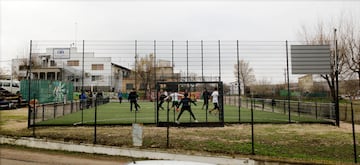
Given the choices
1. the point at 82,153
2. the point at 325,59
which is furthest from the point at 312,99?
the point at 82,153

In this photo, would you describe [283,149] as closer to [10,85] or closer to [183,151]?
[183,151]

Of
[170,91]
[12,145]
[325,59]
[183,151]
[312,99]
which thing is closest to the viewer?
[183,151]

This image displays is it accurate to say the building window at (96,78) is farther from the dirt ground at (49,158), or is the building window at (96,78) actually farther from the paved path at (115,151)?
the dirt ground at (49,158)

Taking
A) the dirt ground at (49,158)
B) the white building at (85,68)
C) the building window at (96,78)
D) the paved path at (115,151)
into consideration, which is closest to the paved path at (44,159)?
the dirt ground at (49,158)

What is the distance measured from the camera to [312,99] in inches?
891

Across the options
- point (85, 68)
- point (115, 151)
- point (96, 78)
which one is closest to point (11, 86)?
point (96, 78)

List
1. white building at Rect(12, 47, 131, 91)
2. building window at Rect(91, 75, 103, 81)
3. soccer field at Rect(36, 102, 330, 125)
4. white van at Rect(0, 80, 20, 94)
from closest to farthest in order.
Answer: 1. soccer field at Rect(36, 102, 330, 125)
2. white building at Rect(12, 47, 131, 91)
3. building window at Rect(91, 75, 103, 81)
4. white van at Rect(0, 80, 20, 94)

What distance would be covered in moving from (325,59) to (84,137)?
13906mm

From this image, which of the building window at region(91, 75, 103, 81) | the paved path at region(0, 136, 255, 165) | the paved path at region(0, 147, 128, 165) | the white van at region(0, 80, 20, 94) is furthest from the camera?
the white van at region(0, 80, 20, 94)

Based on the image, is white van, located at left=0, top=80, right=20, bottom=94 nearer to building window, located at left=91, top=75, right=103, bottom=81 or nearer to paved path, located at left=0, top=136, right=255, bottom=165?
building window, located at left=91, top=75, right=103, bottom=81

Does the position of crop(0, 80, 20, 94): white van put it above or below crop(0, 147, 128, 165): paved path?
above

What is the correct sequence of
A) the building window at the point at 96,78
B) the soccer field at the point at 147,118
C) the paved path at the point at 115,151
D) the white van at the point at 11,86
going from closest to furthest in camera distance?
the paved path at the point at 115,151
the soccer field at the point at 147,118
the building window at the point at 96,78
the white van at the point at 11,86

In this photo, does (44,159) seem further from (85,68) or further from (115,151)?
(85,68)

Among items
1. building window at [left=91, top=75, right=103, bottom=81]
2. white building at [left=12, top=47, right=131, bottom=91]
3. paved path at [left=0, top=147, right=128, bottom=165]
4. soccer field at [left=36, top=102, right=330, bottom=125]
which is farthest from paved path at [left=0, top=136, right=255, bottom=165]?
building window at [left=91, top=75, right=103, bottom=81]
